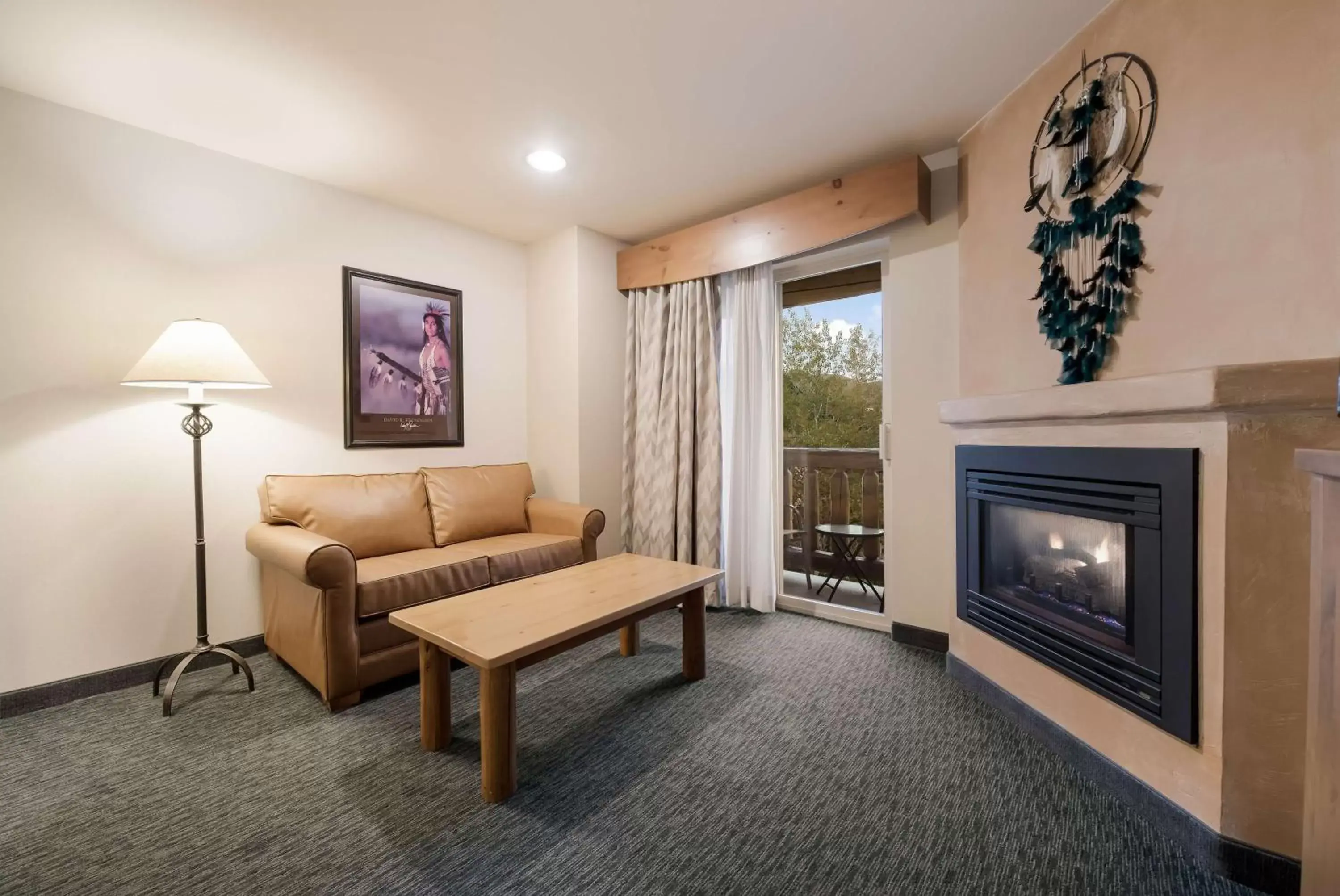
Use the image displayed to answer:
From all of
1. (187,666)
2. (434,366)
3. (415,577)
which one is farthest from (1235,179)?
(187,666)

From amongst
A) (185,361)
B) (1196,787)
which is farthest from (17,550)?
(1196,787)

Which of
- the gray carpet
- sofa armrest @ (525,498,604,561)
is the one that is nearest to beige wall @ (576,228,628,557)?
sofa armrest @ (525,498,604,561)

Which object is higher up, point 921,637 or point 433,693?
point 433,693

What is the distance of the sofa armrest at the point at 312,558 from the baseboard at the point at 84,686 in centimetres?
61

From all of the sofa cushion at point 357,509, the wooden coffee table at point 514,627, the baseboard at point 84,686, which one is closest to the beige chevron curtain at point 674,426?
the wooden coffee table at point 514,627

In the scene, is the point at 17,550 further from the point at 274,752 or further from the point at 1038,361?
the point at 1038,361

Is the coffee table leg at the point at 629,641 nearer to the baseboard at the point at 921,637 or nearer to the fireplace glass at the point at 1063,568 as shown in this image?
the baseboard at the point at 921,637

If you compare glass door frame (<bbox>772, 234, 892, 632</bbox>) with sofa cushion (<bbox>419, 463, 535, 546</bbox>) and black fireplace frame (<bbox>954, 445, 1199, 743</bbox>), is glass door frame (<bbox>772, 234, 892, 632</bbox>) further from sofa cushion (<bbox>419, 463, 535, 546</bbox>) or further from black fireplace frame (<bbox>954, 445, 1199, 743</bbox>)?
sofa cushion (<bbox>419, 463, 535, 546</bbox>)

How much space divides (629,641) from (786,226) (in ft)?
7.72

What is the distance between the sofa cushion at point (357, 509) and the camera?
2484mm

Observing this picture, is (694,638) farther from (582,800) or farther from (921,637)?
(921,637)

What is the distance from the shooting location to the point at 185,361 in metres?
2.03

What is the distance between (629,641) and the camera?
101 inches

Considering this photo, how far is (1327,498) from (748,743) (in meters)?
1.59
